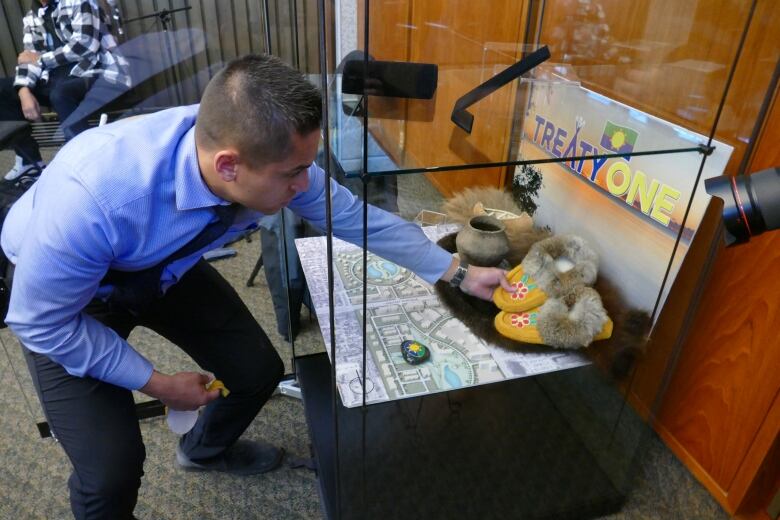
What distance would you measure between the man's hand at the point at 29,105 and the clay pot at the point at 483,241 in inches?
57.5

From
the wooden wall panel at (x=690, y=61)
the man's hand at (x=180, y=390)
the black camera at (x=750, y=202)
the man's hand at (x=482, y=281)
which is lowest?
the man's hand at (x=180, y=390)

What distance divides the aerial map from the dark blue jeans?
126cm

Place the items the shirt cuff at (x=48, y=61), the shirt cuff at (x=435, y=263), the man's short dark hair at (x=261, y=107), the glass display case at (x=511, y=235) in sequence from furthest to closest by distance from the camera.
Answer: the shirt cuff at (x=48, y=61) < the shirt cuff at (x=435, y=263) < the glass display case at (x=511, y=235) < the man's short dark hair at (x=261, y=107)

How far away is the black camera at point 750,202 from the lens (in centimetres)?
59

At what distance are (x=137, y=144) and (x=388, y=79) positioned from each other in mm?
428

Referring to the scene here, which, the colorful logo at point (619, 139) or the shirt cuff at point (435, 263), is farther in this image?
the shirt cuff at point (435, 263)

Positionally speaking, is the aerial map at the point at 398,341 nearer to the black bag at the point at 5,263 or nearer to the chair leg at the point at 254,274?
the black bag at the point at 5,263

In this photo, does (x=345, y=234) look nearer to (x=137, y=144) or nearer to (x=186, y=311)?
(x=137, y=144)

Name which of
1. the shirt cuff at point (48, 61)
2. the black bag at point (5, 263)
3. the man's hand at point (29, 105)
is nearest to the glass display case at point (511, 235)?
the black bag at point (5, 263)

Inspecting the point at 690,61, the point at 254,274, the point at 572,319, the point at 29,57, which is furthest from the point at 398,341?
the point at 29,57

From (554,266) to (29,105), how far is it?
1711 millimetres

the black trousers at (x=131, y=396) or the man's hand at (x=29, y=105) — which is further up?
the man's hand at (x=29, y=105)

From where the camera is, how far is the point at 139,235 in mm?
892

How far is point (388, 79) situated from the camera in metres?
0.84
